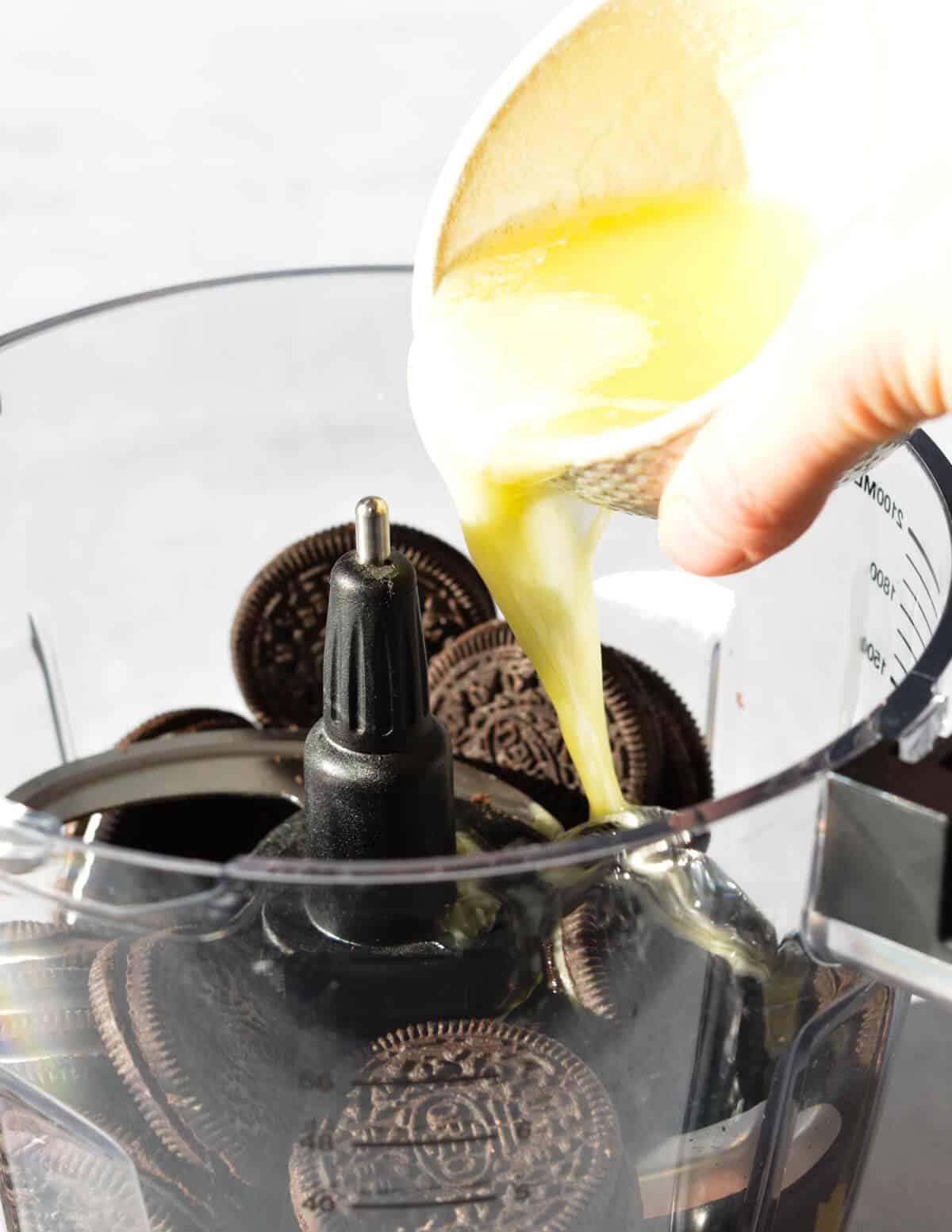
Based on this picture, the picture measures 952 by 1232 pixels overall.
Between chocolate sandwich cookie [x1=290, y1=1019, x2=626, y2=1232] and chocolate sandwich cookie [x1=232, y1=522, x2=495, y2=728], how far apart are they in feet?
1.19

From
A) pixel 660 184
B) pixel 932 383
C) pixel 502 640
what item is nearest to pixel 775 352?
pixel 932 383

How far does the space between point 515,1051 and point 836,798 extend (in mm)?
135

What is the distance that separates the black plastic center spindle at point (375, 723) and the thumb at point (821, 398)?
0.11 metres

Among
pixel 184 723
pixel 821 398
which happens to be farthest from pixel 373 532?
pixel 184 723

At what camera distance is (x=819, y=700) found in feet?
2.54

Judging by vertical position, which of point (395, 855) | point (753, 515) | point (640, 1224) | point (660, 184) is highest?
point (660, 184)

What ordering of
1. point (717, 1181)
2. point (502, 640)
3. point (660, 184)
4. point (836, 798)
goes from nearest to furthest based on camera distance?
point (836, 798) → point (717, 1181) → point (660, 184) → point (502, 640)

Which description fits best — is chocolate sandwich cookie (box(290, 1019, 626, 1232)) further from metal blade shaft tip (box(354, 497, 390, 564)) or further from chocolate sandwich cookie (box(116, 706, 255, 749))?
chocolate sandwich cookie (box(116, 706, 255, 749))

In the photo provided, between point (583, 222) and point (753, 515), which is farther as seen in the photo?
point (583, 222)

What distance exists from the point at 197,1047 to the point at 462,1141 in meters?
0.09

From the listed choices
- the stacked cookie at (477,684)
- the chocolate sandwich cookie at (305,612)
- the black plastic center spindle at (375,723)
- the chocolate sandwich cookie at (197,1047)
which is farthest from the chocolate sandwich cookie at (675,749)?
the chocolate sandwich cookie at (197,1047)

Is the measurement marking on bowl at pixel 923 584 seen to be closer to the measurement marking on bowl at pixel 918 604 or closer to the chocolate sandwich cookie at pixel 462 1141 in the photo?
the measurement marking on bowl at pixel 918 604

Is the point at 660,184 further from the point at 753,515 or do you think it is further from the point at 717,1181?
the point at 717,1181

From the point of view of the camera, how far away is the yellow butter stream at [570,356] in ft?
2.11
